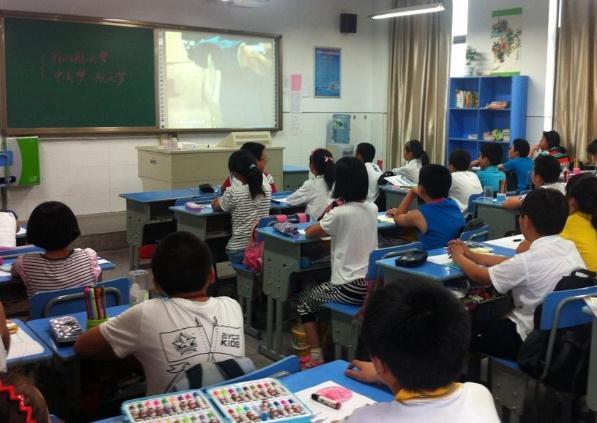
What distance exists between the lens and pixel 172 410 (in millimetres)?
1606

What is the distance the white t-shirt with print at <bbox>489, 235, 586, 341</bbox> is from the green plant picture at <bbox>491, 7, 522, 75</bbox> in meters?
6.61

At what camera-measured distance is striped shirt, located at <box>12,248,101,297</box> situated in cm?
299

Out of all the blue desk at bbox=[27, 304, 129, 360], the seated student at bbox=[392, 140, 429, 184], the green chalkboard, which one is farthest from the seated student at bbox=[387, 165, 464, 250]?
the green chalkboard

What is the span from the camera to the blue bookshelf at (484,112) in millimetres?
8766

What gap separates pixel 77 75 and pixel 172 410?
6.64 meters

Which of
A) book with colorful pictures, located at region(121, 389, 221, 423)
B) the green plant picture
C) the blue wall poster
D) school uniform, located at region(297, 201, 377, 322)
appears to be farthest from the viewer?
the blue wall poster

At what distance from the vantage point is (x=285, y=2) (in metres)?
9.43

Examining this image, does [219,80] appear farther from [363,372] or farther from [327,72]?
[363,372]

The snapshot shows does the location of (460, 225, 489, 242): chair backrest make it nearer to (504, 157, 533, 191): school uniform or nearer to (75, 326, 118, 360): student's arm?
(75, 326, 118, 360): student's arm

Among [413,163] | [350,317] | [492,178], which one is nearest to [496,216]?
[492,178]

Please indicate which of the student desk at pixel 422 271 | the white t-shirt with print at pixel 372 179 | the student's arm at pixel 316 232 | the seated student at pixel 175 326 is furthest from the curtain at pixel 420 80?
the seated student at pixel 175 326

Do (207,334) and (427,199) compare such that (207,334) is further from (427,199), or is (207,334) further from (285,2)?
(285,2)

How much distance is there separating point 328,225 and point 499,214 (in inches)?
101

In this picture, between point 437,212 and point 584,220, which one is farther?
point 437,212
